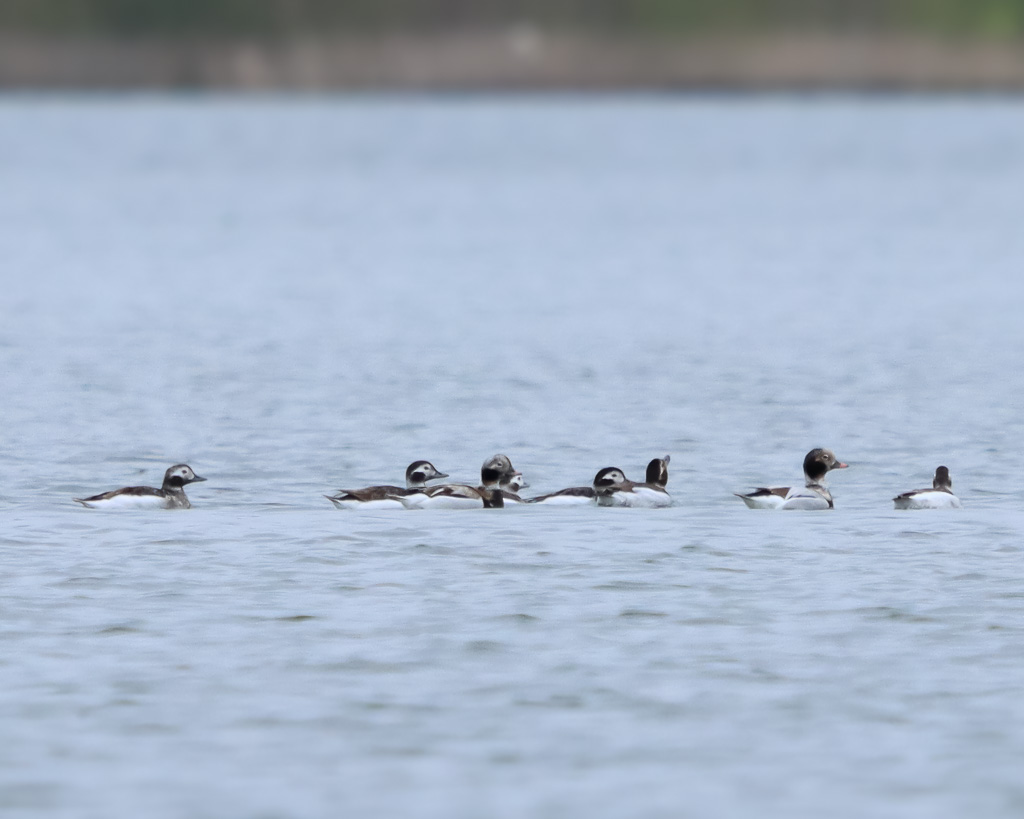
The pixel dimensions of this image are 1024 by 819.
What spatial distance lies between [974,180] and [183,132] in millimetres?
→ 84993

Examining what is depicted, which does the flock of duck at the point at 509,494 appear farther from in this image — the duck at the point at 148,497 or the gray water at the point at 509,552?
the gray water at the point at 509,552

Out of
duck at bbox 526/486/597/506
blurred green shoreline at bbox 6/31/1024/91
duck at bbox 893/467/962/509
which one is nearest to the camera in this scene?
duck at bbox 893/467/962/509

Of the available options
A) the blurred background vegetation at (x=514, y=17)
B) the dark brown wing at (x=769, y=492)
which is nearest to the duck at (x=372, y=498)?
the dark brown wing at (x=769, y=492)

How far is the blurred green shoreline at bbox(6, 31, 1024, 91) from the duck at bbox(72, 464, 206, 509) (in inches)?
5168

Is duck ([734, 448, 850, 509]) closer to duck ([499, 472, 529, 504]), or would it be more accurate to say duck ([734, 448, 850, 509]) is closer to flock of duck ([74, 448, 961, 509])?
flock of duck ([74, 448, 961, 509])

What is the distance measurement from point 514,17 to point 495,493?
129m

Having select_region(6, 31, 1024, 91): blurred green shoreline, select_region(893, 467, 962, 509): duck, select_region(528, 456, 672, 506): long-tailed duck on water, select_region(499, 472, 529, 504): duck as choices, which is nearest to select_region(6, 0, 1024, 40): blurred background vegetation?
select_region(6, 31, 1024, 91): blurred green shoreline

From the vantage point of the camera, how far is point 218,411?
24984mm

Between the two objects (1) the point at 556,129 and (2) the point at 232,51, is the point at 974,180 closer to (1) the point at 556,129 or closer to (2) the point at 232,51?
(2) the point at 232,51

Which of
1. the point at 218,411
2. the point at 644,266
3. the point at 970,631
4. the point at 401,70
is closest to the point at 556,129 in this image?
the point at 401,70

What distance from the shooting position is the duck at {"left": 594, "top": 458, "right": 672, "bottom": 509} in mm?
18031

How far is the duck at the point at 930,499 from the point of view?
17766 millimetres

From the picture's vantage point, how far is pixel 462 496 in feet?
59.1

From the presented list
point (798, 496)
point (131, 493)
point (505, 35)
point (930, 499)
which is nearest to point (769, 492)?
point (798, 496)
